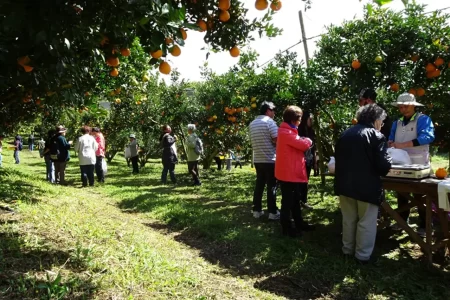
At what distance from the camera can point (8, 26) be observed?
1.89 m

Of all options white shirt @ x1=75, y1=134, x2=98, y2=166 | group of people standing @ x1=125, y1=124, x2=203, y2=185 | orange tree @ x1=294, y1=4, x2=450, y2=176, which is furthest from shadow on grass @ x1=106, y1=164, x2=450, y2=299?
white shirt @ x1=75, y1=134, x2=98, y2=166

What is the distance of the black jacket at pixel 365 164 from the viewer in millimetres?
3547

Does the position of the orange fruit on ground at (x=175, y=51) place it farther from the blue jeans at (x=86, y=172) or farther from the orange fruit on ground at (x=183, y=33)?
the blue jeans at (x=86, y=172)

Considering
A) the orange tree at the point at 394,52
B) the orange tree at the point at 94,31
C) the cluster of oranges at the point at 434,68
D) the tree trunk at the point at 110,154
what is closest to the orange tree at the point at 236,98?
the orange tree at the point at 394,52

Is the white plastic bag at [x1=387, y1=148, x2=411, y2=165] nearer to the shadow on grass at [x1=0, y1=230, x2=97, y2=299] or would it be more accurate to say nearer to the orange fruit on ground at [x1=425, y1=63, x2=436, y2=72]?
the orange fruit on ground at [x1=425, y1=63, x2=436, y2=72]

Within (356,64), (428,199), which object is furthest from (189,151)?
(428,199)

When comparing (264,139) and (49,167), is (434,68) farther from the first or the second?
(49,167)

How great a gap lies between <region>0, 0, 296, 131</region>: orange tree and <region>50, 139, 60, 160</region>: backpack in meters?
5.56

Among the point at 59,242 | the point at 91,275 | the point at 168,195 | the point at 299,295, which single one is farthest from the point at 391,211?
the point at 168,195

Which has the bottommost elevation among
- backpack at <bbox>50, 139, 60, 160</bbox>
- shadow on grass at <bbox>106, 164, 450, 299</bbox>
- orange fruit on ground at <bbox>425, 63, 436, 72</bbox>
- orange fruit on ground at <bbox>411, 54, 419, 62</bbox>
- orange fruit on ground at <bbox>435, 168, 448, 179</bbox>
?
shadow on grass at <bbox>106, 164, 450, 299</bbox>

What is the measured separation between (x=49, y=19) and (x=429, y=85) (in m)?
4.65

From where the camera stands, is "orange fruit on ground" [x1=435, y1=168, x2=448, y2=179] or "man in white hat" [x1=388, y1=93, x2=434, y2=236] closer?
"orange fruit on ground" [x1=435, y1=168, x2=448, y2=179]

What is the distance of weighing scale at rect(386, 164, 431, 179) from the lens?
11.9 feet

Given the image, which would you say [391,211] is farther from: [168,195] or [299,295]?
[168,195]
